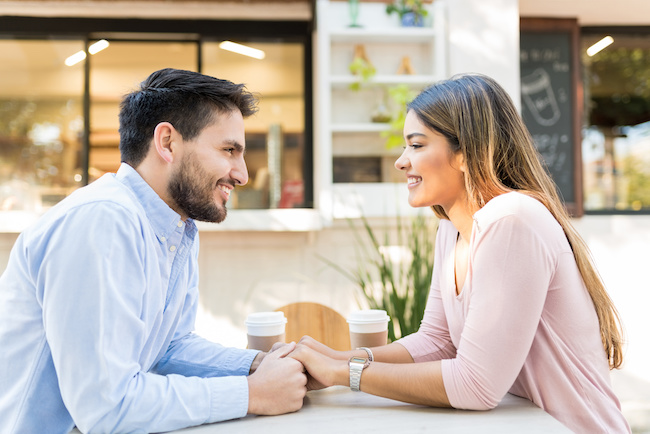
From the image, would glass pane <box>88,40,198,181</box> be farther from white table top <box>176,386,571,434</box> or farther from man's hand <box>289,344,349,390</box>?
white table top <box>176,386,571,434</box>

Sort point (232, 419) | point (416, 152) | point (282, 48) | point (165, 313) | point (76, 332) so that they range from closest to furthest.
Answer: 1. point (76, 332)
2. point (232, 419)
3. point (165, 313)
4. point (416, 152)
5. point (282, 48)

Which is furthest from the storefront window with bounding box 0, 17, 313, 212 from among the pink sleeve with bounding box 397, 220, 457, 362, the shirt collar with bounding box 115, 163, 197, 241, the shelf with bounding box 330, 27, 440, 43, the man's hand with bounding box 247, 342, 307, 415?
the man's hand with bounding box 247, 342, 307, 415

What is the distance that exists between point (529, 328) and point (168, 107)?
3.22 feet

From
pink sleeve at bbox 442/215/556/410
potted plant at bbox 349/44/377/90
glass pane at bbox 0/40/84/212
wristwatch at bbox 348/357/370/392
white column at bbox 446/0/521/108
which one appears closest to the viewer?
pink sleeve at bbox 442/215/556/410

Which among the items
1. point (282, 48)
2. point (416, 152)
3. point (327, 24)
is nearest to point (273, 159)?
point (282, 48)

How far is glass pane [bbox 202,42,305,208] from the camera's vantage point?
441 centimetres

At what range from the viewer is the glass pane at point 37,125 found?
187 inches

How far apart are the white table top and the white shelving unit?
2.65 m

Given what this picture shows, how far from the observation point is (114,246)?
111 cm

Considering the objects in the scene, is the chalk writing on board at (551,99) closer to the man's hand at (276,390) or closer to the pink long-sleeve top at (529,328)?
the pink long-sleeve top at (529,328)

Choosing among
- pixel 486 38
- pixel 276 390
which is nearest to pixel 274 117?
pixel 486 38

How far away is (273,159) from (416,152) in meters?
3.55

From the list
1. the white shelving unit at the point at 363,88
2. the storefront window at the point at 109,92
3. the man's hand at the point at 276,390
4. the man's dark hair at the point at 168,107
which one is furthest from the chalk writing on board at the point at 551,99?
the man's hand at the point at 276,390

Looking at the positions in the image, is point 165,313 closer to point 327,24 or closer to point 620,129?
point 327,24
